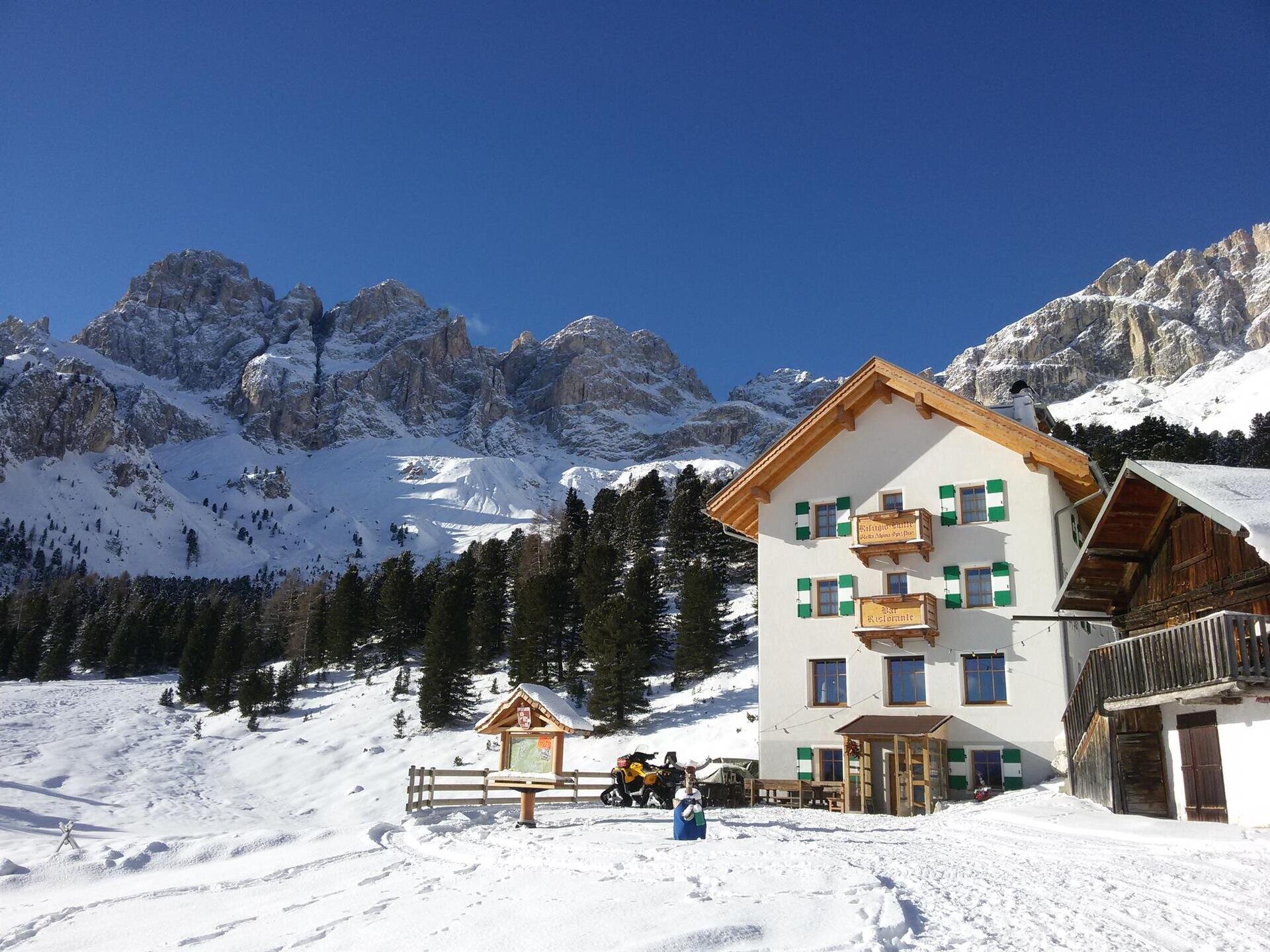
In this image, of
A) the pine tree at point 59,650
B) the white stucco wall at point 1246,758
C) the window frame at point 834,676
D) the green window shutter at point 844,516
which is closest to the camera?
the white stucco wall at point 1246,758

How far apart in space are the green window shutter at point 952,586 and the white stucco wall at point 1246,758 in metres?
12.3

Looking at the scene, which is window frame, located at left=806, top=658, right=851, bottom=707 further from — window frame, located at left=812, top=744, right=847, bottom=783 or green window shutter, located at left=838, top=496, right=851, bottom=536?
green window shutter, located at left=838, top=496, right=851, bottom=536

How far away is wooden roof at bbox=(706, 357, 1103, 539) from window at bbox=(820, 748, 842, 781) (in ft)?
27.4

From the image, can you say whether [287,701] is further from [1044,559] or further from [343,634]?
[1044,559]

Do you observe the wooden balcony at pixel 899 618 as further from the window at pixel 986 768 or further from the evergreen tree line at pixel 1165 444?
the evergreen tree line at pixel 1165 444

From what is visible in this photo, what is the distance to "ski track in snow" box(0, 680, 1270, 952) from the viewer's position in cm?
811

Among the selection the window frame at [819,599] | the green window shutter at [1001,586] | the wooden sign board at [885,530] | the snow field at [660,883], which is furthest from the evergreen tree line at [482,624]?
the snow field at [660,883]

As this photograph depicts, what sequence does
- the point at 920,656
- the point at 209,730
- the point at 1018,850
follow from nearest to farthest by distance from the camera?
the point at 1018,850 < the point at 920,656 < the point at 209,730

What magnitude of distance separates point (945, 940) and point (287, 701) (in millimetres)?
58502

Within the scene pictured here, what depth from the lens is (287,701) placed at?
59.8 meters

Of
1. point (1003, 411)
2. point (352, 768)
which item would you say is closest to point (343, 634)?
point (352, 768)

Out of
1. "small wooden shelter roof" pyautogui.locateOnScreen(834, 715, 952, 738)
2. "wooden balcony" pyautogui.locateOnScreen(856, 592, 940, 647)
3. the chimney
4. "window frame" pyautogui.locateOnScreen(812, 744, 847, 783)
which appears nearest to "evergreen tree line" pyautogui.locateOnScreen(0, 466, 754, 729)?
"window frame" pyautogui.locateOnScreen(812, 744, 847, 783)

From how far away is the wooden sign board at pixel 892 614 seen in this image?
27484 millimetres

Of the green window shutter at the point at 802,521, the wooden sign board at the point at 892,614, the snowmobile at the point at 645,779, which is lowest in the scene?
the snowmobile at the point at 645,779
